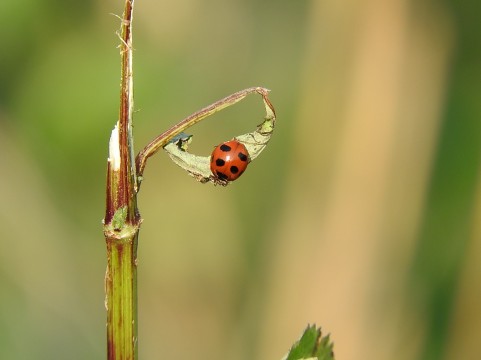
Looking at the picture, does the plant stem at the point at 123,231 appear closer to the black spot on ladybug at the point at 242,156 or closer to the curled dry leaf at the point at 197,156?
the curled dry leaf at the point at 197,156

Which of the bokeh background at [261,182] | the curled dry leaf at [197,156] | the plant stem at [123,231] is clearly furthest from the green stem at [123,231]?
the bokeh background at [261,182]

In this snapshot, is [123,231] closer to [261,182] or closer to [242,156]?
[242,156]

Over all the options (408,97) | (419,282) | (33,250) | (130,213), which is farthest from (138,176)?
(33,250)

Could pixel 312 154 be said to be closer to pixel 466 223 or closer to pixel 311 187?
pixel 311 187

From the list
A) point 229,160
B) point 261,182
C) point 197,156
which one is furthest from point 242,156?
point 261,182

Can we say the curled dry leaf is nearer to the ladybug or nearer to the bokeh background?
the ladybug

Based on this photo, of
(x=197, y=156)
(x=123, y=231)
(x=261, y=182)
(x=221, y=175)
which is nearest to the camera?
(x=123, y=231)
